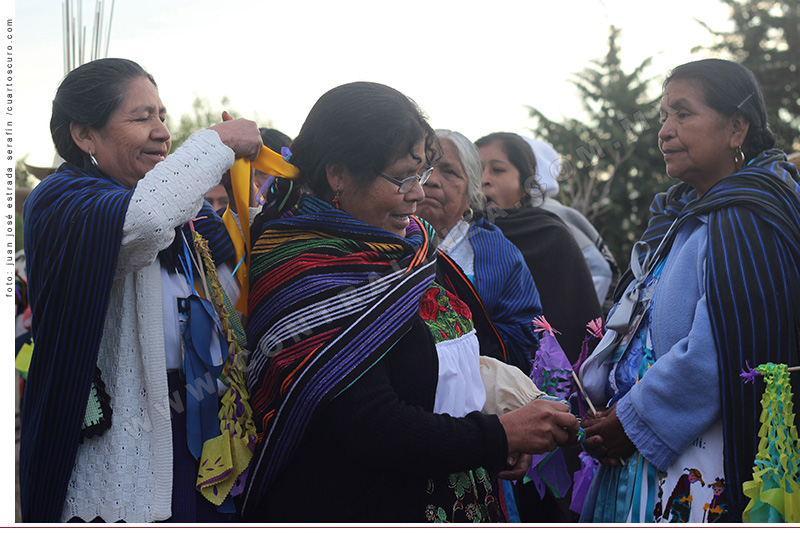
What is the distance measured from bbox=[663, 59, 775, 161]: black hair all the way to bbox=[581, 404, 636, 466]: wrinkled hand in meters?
1.01

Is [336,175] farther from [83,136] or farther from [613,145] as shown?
[613,145]

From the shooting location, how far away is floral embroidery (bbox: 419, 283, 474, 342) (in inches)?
83.8

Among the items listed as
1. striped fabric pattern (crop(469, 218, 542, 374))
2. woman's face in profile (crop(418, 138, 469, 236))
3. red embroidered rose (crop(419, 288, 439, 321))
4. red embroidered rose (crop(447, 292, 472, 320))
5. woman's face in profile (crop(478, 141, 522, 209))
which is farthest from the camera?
woman's face in profile (crop(478, 141, 522, 209))

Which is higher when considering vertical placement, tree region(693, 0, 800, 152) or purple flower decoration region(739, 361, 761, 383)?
tree region(693, 0, 800, 152)

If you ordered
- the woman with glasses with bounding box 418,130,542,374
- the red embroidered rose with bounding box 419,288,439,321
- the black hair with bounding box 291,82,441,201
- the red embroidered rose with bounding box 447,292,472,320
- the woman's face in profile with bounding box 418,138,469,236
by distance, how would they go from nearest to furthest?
the black hair with bounding box 291,82,441,201
the red embroidered rose with bounding box 419,288,439,321
the red embroidered rose with bounding box 447,292,472,320
the woman with glasses with bounding box 418,130,542,374
the woman's face in profile with bounding box 418,138,469,236

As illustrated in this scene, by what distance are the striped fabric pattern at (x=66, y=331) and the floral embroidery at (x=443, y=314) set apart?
91 centimetres

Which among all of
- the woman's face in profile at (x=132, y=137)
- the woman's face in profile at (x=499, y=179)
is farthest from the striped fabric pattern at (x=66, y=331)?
the woman's face in profile at (x=499, y=179)

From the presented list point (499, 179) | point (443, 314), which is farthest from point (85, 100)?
point (499, 179)

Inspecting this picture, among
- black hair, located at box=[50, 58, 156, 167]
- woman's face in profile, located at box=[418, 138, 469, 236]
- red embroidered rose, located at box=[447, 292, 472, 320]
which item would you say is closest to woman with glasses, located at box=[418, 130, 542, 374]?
woman's face in profile, located at box=[418, 138, 469, 236]

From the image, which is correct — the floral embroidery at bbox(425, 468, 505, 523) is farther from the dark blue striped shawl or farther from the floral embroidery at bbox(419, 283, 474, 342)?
the dark blue striped shawl

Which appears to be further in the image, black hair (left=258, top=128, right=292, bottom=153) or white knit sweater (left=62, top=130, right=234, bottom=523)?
black hair (left=258, top=128, right=292, bottom=153)

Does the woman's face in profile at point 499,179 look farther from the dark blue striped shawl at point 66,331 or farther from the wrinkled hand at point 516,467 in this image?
the dark blue striped shawl at point 66,331

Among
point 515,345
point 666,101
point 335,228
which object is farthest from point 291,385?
point 666,101

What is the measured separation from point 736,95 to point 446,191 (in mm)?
1317
